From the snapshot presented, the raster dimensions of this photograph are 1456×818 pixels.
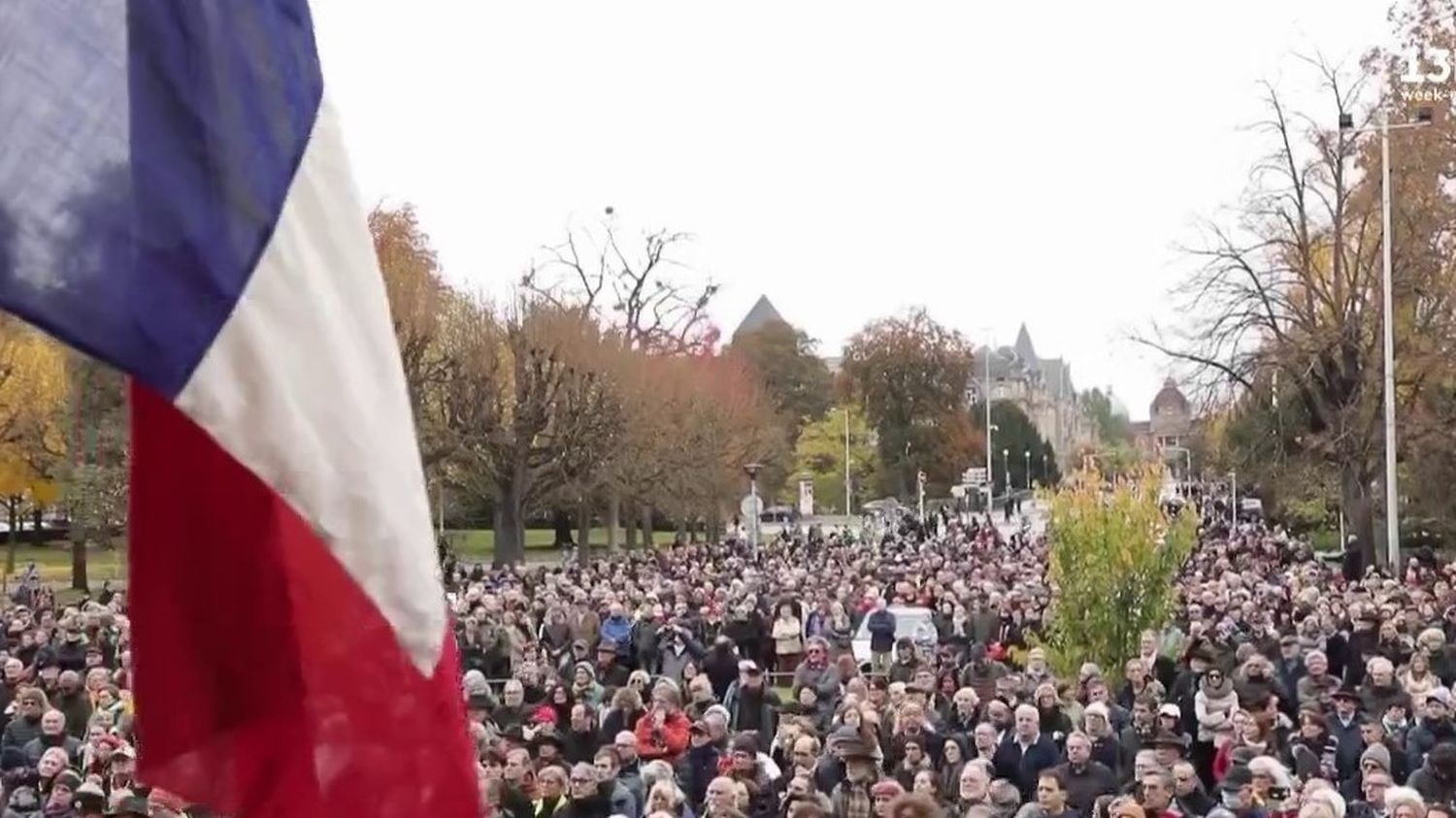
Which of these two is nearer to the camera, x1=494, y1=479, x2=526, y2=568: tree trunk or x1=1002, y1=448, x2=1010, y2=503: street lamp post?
x1=494, y1=479, x2=526, y2=568: tree trunk

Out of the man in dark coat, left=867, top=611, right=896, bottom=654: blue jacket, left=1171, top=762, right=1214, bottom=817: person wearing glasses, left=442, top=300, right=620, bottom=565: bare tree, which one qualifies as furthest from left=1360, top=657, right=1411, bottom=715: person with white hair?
left=442, top=300, right=620, bottom=565: bare tree

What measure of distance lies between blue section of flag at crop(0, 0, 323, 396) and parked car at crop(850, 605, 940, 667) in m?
20.1

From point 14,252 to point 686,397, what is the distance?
191 feet

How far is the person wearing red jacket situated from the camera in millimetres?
13906

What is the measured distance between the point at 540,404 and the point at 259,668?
149 feet

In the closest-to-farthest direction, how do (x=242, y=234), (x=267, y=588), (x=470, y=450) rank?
(x=242, y=234), (x=267, y=588), (x=470, y=450)

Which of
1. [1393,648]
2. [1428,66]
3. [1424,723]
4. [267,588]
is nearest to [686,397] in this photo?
[1428,66]

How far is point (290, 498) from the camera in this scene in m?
3.15

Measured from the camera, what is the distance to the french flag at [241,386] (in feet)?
9.68

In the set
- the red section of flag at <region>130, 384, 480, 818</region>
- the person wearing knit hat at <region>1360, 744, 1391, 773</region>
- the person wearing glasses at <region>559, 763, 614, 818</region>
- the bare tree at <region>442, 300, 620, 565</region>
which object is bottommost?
the person wearing glasses at <region>559, 763, 614, 818</region>

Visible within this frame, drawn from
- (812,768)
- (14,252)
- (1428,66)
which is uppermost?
(1428,66)

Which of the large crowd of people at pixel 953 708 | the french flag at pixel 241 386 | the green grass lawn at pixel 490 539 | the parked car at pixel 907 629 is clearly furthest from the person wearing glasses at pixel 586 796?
the green grass lawn at pixel 490 539

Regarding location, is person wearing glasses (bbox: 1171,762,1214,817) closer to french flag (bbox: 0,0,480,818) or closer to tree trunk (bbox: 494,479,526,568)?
french flag (bbox: 0,0,480,818)

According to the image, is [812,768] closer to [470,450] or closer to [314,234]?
[314,234]
